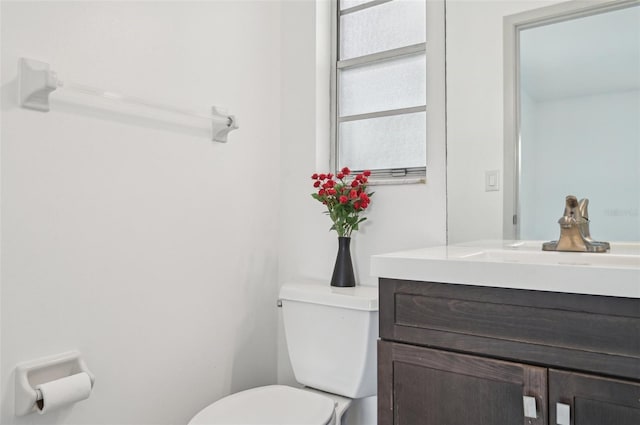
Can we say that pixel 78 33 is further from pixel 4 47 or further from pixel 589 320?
pixel 589 320

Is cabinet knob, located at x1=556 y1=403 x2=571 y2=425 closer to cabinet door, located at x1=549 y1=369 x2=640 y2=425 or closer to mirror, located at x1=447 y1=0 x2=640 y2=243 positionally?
cabinet door, located at x1=549 y1=369 x2=640 y2=425

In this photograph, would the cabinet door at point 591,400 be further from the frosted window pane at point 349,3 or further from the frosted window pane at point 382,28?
the frosted window pane at point 349,3

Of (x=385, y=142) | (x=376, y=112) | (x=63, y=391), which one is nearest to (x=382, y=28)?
(x=376, y=112)

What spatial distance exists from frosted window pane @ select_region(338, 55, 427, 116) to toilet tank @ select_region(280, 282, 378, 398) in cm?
71

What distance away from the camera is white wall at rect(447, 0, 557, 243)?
1413 mm

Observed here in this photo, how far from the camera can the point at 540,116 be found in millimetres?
1334

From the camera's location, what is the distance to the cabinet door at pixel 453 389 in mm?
892

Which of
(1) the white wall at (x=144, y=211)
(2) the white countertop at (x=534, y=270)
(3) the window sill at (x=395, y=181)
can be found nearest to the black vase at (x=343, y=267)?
(3) the window sill at (x=395, y=181)

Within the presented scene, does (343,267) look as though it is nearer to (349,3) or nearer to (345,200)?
(345,200)

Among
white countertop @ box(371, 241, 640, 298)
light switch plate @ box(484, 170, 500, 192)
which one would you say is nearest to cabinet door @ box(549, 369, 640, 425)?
white countertop @ box(371, 241, 640, 298)

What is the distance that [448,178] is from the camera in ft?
4.88

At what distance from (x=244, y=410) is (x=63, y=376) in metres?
0.49

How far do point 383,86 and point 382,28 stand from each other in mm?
230

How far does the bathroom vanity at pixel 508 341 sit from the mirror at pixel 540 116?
23 centimetres
